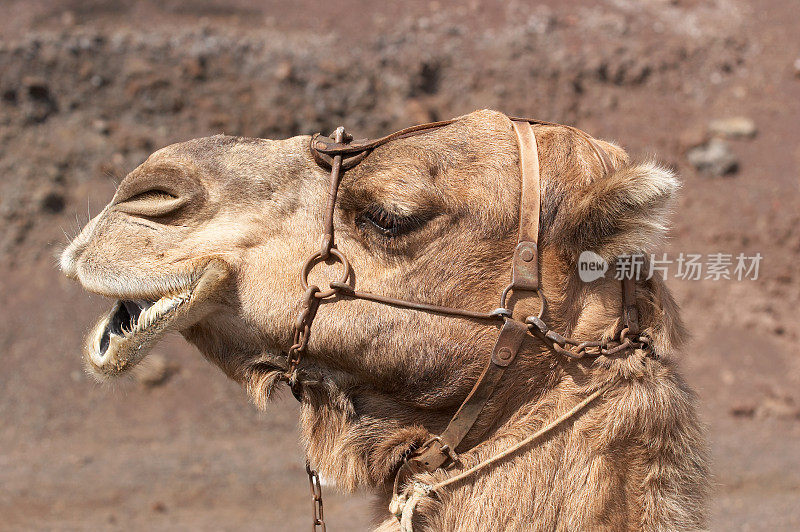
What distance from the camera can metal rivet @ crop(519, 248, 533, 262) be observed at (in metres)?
2.44

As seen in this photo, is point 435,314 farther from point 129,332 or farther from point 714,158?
point 714,158

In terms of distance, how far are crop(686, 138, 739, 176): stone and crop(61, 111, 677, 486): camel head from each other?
1067 centimetres

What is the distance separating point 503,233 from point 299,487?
21.0 ft

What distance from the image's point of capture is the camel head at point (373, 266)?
8.11 feet

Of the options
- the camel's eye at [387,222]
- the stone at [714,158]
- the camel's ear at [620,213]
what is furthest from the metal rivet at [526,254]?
the stone at [714,158]

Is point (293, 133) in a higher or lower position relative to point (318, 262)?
lower

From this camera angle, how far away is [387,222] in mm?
2502

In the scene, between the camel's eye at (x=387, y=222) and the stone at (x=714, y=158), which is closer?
the camel's eye at (x=387, y=222)

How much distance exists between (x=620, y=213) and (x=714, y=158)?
1099cm

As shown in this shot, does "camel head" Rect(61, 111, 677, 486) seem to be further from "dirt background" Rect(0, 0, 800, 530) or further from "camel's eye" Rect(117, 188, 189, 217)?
"dirt background" Rect(0, 0, 800, 530)

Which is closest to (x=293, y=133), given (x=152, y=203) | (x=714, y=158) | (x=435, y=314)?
(x=714, y=158)

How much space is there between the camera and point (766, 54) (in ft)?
44.6

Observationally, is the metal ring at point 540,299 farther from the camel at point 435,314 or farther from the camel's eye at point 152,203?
the camel's eye at point 152,203

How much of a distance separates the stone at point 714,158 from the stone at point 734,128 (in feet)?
0.81
